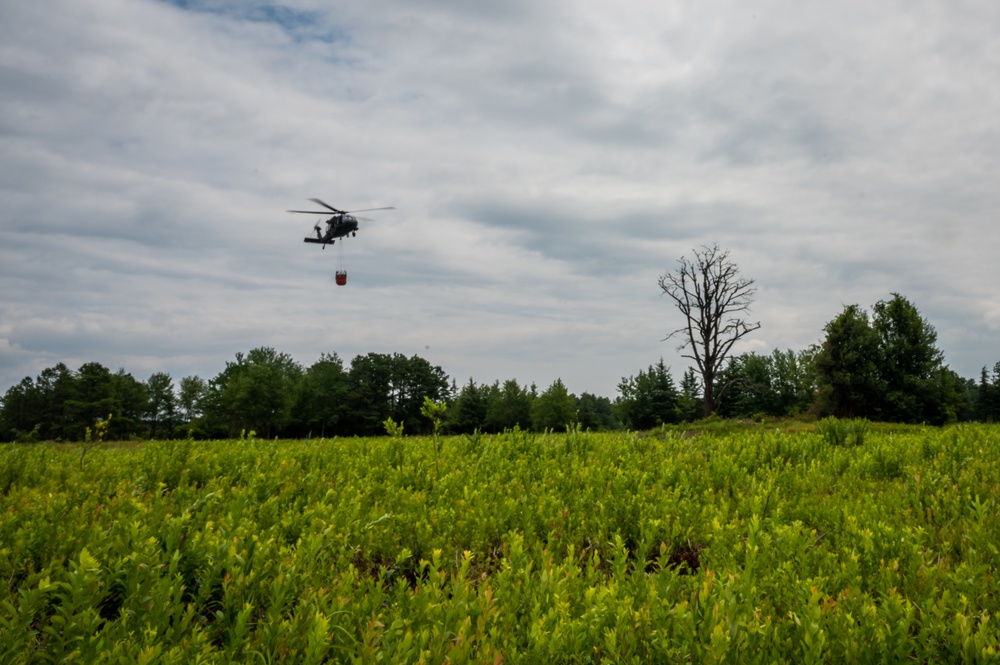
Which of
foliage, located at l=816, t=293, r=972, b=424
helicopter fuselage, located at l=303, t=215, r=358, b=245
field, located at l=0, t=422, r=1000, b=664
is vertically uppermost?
helicopter fuselage, located at l=303, t=215, r=358, b=245

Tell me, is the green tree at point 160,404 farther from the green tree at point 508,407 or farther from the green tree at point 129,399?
the green tree at point 508,407

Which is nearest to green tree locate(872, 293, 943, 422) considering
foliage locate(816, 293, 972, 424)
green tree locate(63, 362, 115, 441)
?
foliage locate(816, 293, 972, 424)

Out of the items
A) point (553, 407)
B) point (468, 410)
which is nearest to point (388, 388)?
point (468, 410)

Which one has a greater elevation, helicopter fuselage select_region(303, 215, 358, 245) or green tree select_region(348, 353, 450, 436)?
helicopter fuselage select_region(303, 215, 358, 245)

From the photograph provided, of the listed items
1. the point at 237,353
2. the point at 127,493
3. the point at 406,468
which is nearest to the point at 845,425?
the point at 406,468

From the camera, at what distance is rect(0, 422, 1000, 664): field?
112 inches

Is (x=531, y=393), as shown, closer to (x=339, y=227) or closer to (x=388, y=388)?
(x=388, y=388)

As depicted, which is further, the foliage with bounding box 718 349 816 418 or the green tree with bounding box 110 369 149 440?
the green tree with bounding box 110 369 149 440

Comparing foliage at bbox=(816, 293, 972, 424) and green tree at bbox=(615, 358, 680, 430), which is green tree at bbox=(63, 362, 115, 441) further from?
foliage at bbox=(816, 293, 972, 424)

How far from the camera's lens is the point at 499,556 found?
15.4ft

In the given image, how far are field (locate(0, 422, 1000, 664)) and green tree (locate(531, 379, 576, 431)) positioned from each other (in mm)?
60421

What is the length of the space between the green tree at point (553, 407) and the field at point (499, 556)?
60421mm

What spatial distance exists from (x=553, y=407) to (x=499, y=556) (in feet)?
211

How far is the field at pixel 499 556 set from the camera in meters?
2.83
